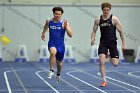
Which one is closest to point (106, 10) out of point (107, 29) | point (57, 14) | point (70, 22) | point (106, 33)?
point (107, 29)

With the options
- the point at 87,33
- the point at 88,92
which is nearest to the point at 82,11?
the point at 87,33

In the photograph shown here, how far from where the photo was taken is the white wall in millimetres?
22672

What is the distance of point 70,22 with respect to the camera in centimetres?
2302

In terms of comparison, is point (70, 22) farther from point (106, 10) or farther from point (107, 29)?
point (106, 10)

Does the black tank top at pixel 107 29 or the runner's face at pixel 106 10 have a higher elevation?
the runner's face at pixel 106 10

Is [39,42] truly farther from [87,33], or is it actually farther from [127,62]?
[127,62]

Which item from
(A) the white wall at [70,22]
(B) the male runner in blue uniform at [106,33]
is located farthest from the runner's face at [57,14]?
(A) the white wall at [70,22]

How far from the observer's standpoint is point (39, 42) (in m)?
22.8

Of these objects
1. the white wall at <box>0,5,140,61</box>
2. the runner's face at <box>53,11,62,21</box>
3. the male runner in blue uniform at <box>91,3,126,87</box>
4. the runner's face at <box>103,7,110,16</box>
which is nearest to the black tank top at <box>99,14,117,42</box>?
the male runner in blue uniform at <box>91,3,126,87</box>

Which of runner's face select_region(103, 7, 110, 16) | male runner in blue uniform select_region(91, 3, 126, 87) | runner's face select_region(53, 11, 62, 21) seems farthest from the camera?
male runner in blue uniform select_region(91, 3, 126, 87)

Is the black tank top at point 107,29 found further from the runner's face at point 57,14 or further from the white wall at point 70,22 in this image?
the white wall at point 70,22

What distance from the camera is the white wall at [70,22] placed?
74.4 feet

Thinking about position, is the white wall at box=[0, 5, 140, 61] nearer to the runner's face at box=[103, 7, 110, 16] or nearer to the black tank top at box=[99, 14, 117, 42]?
the black tank top at box=[99, 14, 117, 42]

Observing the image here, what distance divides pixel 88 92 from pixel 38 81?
2.97 m
